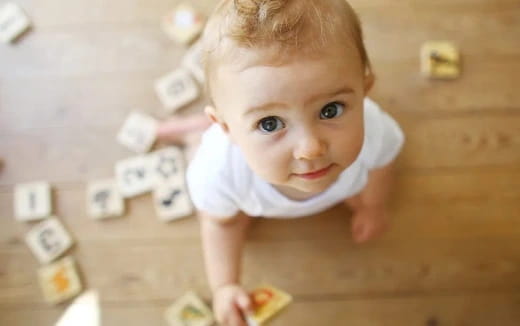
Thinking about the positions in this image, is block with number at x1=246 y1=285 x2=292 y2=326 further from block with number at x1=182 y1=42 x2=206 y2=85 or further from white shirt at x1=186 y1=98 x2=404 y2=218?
block with number at x1=182 y1=42 x2=206 y2=85

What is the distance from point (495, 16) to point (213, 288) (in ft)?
2.88

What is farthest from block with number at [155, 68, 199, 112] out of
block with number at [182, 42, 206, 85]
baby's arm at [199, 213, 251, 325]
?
baby's arm at [199, 213, 251, 325]

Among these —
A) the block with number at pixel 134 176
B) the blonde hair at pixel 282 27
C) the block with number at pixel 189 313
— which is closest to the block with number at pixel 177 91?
the block with number at pixel 134 176

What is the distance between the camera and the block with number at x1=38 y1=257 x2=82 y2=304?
115 cm

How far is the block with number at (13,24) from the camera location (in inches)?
52.4

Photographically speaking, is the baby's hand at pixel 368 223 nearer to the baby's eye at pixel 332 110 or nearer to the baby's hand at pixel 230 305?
the baby's hand at pixel 230 305

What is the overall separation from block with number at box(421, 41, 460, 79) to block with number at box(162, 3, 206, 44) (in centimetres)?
52

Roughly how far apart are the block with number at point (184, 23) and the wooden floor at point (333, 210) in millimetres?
25

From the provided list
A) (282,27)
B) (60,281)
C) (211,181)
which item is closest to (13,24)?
(60,281)

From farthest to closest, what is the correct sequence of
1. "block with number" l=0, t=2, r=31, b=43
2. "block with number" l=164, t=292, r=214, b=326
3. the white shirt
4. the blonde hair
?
"block with number" l=0, t=2, r=31, b=43
"block with number" l=164, t=292, r=214, b=326
the white shirt
the blonde hair

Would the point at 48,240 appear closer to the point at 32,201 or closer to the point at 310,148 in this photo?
the point at 32,201

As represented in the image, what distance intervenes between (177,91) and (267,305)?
561 millimetres

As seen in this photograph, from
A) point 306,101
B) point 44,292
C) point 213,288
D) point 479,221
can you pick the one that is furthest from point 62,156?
point 479,221

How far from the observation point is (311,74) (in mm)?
587
